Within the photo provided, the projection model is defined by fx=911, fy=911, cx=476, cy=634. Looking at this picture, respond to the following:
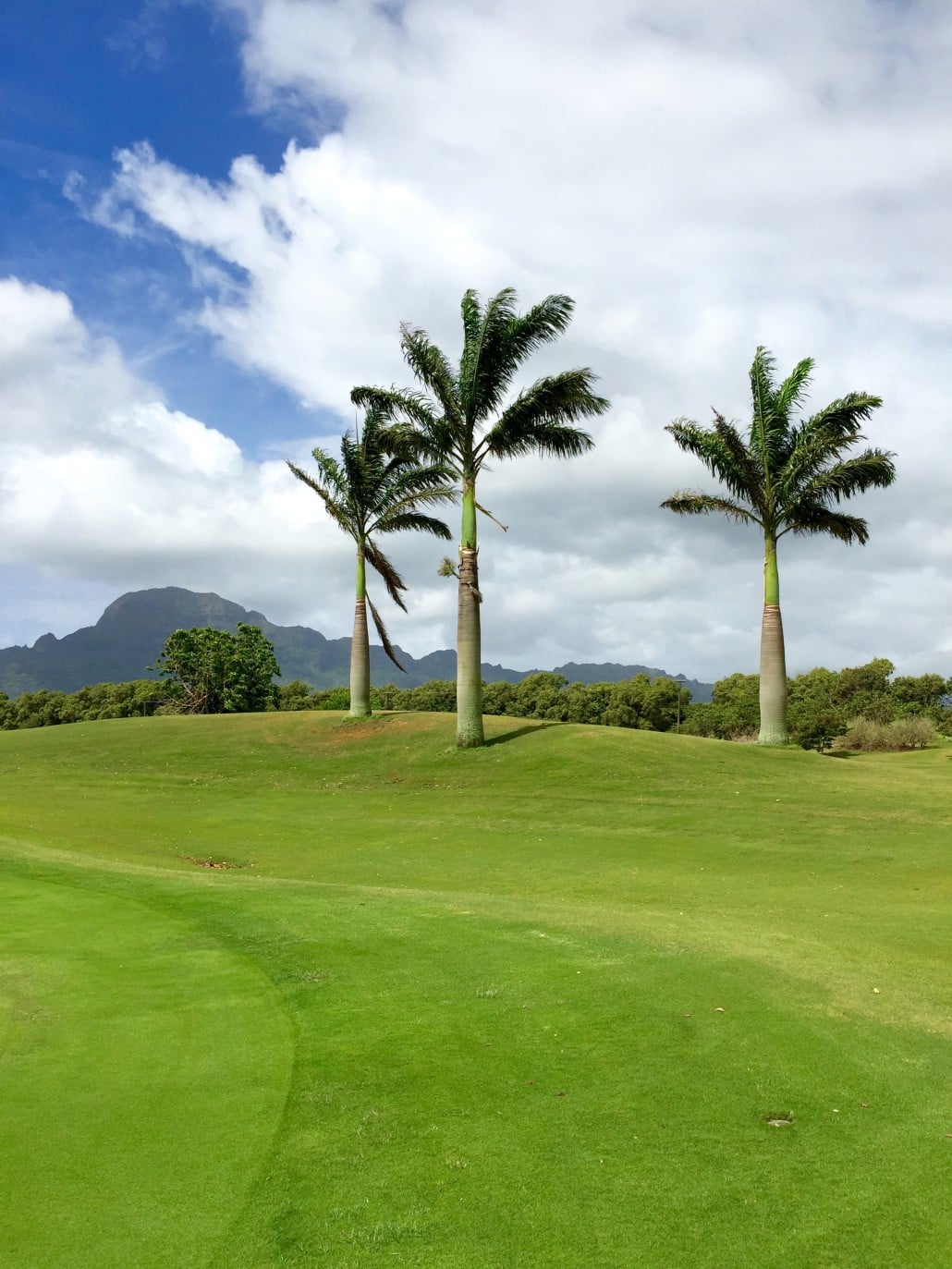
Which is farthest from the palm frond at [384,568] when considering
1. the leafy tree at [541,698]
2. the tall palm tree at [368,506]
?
the leafy tree at [541,698]

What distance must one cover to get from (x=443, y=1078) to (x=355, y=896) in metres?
7.61

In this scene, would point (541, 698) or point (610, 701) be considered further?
point (541, 698)

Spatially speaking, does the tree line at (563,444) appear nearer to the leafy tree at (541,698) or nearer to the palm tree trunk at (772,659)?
the palm tree trunk at (772,659)

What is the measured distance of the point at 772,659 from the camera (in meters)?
34.5

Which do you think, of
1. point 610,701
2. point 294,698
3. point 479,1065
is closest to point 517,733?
point 479,1065

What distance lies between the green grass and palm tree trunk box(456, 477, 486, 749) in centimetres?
1442

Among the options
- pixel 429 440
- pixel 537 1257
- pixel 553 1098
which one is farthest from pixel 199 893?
pixel 429 440

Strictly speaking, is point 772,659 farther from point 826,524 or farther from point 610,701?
point 610,701

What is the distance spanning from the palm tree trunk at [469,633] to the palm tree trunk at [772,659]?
1095cm

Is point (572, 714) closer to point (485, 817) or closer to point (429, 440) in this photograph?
point (429, 440)

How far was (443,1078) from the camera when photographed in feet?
23.7

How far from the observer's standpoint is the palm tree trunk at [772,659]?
113ft

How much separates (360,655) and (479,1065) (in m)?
33.9

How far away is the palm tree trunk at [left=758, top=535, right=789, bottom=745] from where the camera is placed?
34344mm
